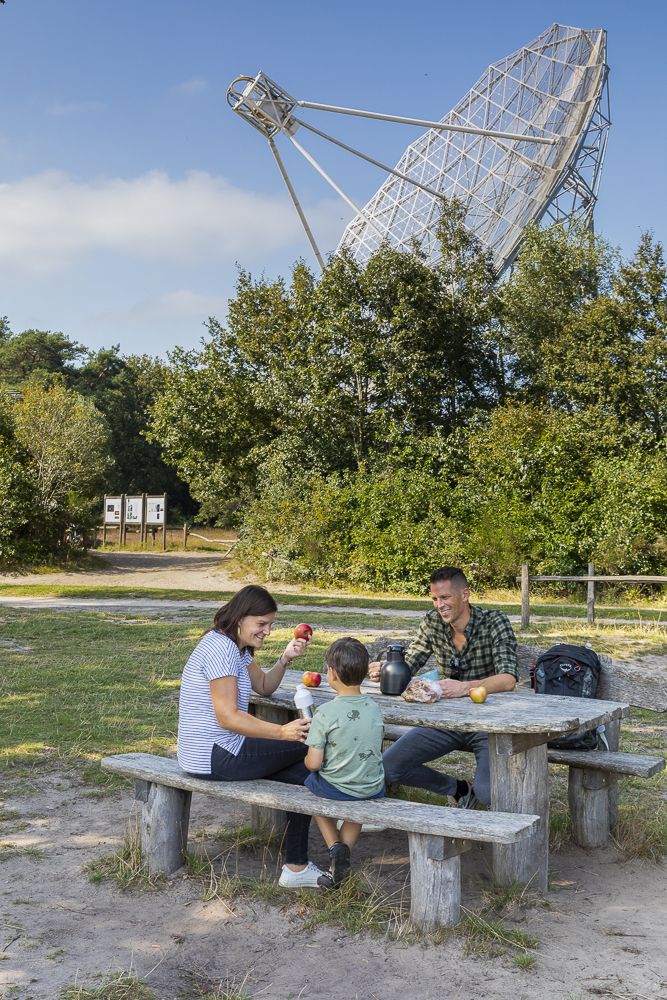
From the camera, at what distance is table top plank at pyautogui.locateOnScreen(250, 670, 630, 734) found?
3.69 m

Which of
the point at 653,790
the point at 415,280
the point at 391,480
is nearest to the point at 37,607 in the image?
the point at 391,480

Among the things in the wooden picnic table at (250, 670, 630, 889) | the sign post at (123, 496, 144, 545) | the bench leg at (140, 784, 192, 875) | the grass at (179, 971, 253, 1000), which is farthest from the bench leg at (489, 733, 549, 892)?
the sign post at (123, 496, 144, 545)

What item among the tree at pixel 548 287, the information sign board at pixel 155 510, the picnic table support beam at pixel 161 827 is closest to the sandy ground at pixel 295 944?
the picnic table support beam at pixel 161 827

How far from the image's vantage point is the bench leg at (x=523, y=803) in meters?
3.95

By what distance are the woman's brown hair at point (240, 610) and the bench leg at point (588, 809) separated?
201cm

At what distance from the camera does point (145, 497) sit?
3509 cm

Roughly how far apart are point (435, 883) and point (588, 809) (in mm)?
1472

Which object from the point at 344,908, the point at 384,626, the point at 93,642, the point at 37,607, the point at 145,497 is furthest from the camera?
the point at 145,497

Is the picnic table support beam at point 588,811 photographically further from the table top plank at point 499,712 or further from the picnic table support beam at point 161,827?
the picnic table support beam at point 161,827

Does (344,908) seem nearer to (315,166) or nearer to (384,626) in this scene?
(384,626)

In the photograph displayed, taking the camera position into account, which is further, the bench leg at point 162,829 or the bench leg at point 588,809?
the bench leg at point 588,809

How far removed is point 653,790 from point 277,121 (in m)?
23.6

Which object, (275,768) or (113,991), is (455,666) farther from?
(113,991)

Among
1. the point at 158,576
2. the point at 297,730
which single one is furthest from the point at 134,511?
the point at 297,730
